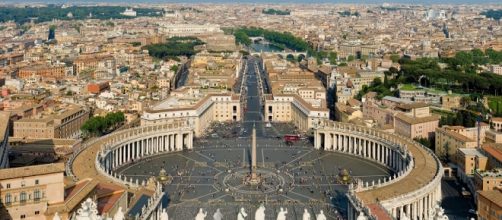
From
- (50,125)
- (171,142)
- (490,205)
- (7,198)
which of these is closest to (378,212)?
(490,205)

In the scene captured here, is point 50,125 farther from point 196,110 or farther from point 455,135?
point 455,135

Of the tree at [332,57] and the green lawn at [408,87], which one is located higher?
the tree at [332,57]

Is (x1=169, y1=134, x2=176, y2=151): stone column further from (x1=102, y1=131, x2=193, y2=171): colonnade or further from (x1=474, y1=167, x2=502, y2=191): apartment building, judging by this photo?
(x1=474, y1=167, x2=502, y2=191): apartment building

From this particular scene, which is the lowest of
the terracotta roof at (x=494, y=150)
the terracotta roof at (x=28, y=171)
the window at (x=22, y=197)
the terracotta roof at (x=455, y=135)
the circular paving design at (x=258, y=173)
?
the circular paving design at (x=258, y=173)

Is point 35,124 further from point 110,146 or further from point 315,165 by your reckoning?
point 315,165

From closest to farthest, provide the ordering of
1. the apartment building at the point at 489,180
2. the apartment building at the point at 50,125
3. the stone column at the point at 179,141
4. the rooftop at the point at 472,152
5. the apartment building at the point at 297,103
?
the apartment building at the point at 489,180
the rooftop at the point at 472,152
the apartment building at the point at 50,125
the stone column at the point at 179,141
the apartment building at the point at 297,103

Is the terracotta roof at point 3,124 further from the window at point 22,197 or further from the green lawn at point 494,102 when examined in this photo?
the green lawn at point 494,102

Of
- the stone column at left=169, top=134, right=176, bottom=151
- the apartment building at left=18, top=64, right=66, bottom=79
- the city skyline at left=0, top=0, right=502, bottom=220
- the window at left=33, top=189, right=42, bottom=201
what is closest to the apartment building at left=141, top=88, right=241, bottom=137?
the city skyline at left=0, top=0, right=502, bottom=220

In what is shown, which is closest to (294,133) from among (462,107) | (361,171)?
(361,171)

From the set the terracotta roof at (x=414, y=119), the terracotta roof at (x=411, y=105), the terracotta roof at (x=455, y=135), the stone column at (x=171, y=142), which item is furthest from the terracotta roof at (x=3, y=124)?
the terracotta roof at (x=411, y=105)
